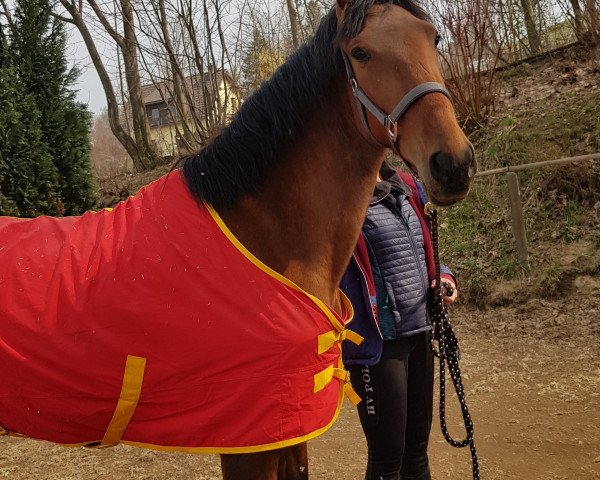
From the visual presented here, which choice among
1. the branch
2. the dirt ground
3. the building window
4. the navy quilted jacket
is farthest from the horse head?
the branch

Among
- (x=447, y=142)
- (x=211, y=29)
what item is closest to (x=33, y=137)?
(x=211, y=29)

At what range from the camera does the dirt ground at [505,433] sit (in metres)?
3.00

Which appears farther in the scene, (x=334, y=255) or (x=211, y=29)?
(x=211, y=29)

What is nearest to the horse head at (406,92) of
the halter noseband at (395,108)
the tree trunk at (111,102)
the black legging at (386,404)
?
the halter noseband at (395,108)

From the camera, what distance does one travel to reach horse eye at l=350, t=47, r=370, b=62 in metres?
1.56

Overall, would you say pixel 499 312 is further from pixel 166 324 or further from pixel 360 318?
pixel 166 324

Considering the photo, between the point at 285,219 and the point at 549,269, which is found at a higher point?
the point at 285,219

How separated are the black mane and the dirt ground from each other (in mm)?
2135

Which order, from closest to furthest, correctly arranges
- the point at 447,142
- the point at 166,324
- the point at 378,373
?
the point at 447,142, the point at 166,324, the point at 378,373

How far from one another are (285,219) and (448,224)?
5.24 m

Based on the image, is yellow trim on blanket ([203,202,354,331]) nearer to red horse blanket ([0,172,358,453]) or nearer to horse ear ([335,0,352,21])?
red horse blanket ([0,172,358,453])

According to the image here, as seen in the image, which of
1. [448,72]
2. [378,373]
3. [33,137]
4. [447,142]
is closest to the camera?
[447,142]

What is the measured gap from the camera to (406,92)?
4.91 ft

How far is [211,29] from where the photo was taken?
21.9 ft
